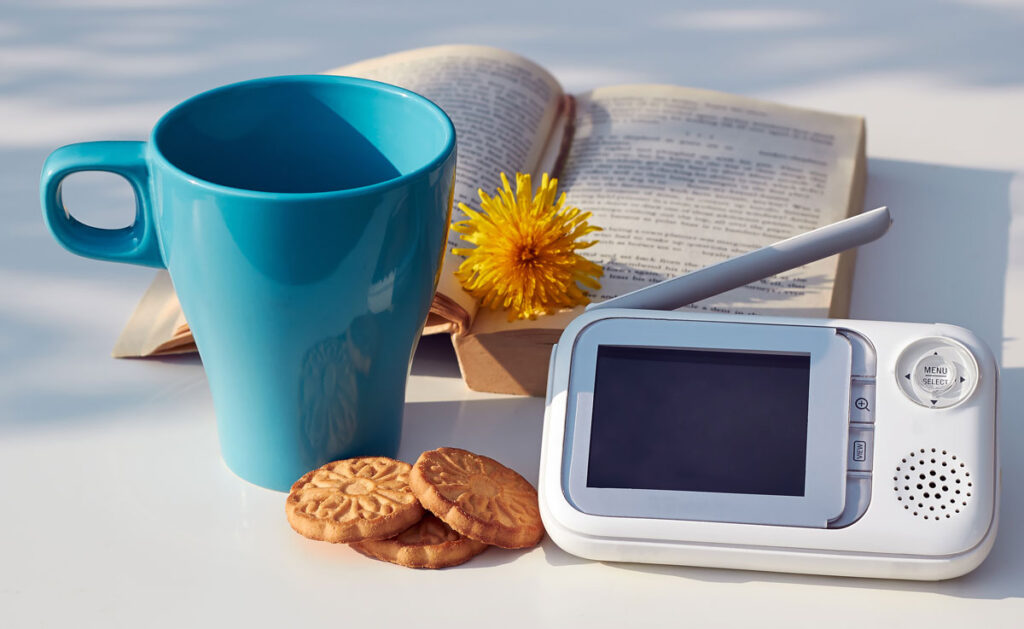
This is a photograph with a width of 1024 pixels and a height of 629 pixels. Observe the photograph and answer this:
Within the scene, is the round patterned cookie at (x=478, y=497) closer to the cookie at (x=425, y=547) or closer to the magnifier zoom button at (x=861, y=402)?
the cookie at (x=425, y=547)

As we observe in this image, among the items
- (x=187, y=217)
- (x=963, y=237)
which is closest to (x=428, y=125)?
(x=187, y=217)

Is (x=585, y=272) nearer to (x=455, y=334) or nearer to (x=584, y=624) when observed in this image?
(x=455, y=334)

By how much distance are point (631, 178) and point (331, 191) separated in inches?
12.3

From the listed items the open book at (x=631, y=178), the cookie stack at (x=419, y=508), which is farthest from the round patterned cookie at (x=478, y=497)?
the open book at (x=631, y=178)

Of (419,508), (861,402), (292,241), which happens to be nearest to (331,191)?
(292,241)

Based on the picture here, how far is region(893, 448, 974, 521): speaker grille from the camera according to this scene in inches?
21.1

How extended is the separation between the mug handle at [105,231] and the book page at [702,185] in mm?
197

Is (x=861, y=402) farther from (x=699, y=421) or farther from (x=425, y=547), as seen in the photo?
(x=425, y=547)

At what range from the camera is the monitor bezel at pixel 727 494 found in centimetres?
54

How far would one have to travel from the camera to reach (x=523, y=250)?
2.18 feet

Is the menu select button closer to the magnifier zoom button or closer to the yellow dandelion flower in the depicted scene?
the magnifier zoom button

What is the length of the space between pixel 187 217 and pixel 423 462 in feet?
0.51

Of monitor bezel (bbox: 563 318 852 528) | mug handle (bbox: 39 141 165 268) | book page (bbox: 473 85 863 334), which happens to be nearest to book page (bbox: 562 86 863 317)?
book page (bbox: 473 85 863 334)

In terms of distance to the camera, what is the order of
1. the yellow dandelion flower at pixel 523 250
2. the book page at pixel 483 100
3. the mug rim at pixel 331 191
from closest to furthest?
the mug rim at pixel 331 191
the yellow dandelion flower at pixel 523 250
the book page at pixel 483 100
